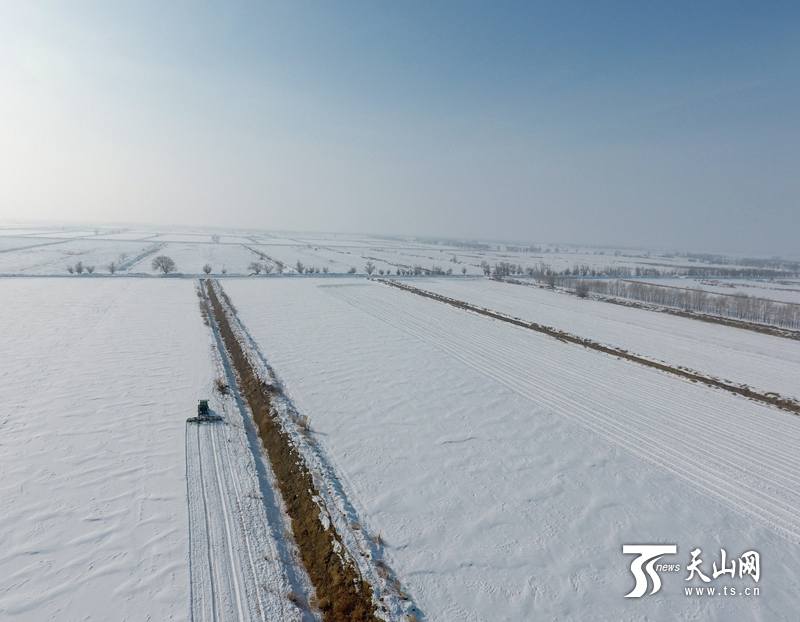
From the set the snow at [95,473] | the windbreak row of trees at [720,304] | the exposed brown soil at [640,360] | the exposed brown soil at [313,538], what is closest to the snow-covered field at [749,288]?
the windbreak row of trees at [720,304]

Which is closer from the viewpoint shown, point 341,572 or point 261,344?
point 341,572

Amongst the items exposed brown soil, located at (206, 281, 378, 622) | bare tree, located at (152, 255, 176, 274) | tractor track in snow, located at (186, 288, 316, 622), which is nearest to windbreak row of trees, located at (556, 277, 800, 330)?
exposed brown soil, located at (206, 281, 378, 622)

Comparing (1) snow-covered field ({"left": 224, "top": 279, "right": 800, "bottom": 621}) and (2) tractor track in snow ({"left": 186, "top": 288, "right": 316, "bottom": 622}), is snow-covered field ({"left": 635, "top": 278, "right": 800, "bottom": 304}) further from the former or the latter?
(2) tractor track in snow ({"left": 186, "top": 288, "right": 316, "bottom": 622})

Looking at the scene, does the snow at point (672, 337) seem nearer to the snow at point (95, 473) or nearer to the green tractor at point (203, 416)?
the green tractor at point (203, 416)

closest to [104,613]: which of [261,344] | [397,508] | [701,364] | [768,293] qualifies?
[397,508]

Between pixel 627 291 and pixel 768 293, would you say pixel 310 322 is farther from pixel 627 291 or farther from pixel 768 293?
pixel 768 293

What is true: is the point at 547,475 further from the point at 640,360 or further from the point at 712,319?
the point at 712,319
